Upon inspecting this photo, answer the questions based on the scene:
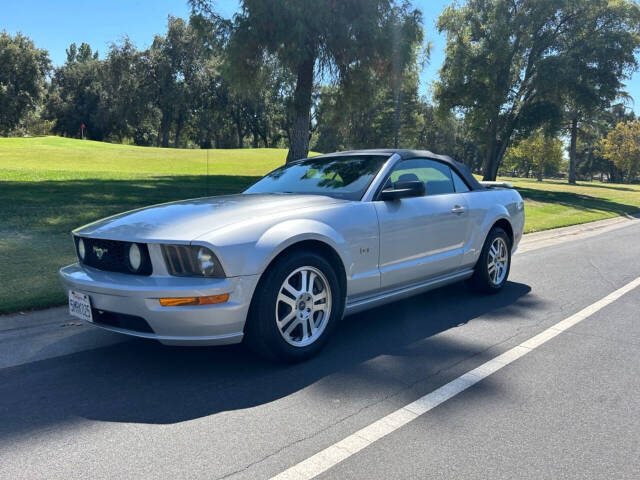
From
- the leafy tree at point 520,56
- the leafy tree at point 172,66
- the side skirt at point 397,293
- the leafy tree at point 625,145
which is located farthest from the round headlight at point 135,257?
the leafy tree at point 625,145

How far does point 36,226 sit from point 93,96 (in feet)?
A: 206

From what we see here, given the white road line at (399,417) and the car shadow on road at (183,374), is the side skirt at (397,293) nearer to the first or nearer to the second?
the car shadow on road at (183,374)

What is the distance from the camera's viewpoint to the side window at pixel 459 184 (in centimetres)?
571

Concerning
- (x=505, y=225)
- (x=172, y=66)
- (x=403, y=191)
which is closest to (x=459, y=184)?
(x=505, y=225)

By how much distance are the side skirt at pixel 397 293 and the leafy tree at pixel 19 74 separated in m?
55.1

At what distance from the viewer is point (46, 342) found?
4230mm

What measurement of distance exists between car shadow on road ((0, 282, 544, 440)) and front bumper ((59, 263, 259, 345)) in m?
0.33

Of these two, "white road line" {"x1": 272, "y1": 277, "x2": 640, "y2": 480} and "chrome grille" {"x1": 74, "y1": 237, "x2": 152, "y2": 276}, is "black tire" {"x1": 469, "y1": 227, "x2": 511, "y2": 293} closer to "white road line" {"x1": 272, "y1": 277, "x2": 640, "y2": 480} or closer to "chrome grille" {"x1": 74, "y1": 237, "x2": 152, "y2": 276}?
"white road line" {"x1": 272, "y1": 277, "x2": 640, "y2": 480}

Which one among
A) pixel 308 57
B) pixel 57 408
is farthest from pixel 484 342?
pixel 308 57

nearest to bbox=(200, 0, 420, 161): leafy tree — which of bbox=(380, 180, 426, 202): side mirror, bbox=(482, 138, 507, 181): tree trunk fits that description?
bbox=(482, 138, 507, 181): tree trunk

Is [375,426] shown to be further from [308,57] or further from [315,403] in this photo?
[308,57]

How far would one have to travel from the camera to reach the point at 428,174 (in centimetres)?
544

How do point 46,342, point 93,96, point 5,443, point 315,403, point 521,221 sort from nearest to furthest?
point 5,443 < point 315,403 < point 46,342 < point 521,221 < point 93,96

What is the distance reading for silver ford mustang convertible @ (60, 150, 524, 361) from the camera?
3.44 meters
